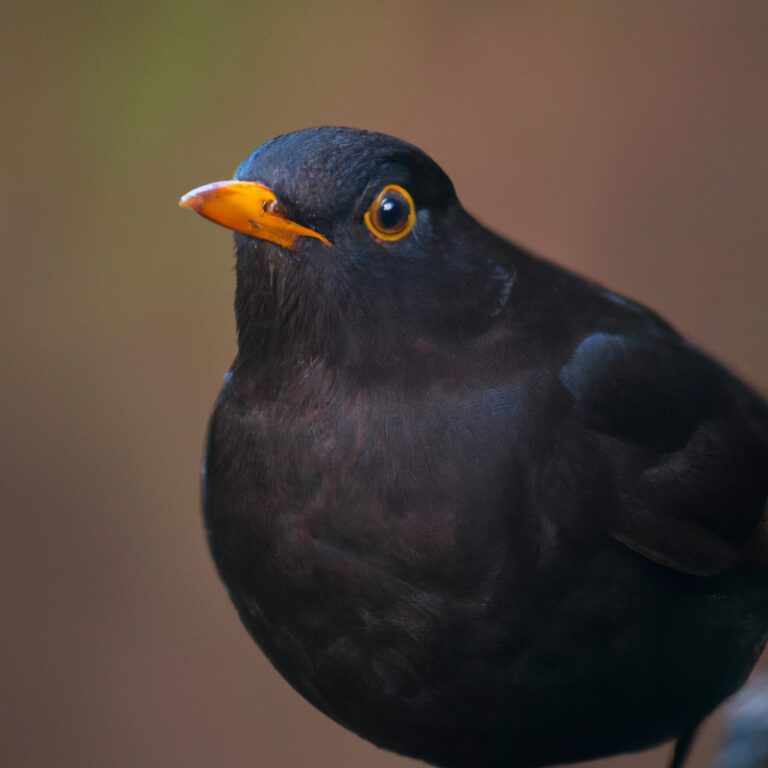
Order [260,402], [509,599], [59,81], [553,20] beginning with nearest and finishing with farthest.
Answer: [509,599]
[260,402]
[553,20]
[59,81]

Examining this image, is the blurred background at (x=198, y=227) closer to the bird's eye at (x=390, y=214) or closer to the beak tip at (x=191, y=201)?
the bird's eye at (x=390, y=214)

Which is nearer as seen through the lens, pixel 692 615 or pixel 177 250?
Result: pixel 692 615

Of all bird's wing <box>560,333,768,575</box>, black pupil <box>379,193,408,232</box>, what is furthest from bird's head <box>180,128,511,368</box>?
bird's wing <box>560,333,768,575</box>

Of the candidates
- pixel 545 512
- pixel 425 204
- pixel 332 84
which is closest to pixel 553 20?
pixel 332 84

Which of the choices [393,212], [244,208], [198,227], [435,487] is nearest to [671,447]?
[435,487]

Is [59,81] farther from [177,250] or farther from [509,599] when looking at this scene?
[509,599]

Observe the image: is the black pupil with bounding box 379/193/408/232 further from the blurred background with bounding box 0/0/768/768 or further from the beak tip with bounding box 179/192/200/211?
the blurred background with bounding box 0/0/768/768

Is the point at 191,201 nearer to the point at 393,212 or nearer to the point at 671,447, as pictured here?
the point at 393,212

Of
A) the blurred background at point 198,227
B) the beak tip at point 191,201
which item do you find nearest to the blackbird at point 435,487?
the beak tip at point 191,201
